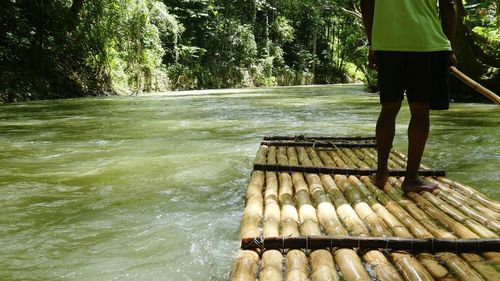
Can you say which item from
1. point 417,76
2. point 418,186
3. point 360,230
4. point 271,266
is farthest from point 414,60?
point 271,266

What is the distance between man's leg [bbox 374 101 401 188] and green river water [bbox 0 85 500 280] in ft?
2.42

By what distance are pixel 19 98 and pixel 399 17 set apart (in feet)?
41.8

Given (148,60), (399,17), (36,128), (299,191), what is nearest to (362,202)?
(299,191)

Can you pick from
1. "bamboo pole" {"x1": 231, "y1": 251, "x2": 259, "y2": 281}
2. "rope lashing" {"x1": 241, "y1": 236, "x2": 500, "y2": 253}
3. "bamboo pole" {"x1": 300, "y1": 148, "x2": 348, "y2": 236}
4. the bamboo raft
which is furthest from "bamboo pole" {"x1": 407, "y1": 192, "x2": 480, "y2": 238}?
"bamboo pole" {"x1": 231, "y1": 251, "x2": 259, "y2": 281}

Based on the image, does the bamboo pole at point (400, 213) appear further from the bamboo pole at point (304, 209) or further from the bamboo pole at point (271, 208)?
the bamboo pole at point (271, 208)

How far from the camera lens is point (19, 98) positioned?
509 inches

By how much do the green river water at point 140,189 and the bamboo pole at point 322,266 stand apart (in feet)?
1.15

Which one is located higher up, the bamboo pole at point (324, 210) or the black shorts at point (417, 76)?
the black shorts at point (417, 76)

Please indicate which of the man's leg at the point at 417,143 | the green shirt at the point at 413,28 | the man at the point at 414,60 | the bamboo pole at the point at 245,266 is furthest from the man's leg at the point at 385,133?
the bamboo pole at the point at 245,266

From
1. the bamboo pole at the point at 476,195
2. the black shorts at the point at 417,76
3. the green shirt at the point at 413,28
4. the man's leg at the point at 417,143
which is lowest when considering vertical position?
→ the bamboo pole at the point at 476,195

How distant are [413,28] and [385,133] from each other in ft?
1.93

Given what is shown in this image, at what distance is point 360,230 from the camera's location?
190cm

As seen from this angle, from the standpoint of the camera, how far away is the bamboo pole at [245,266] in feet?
4.95

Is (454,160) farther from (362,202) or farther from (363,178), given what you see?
(362,202)
